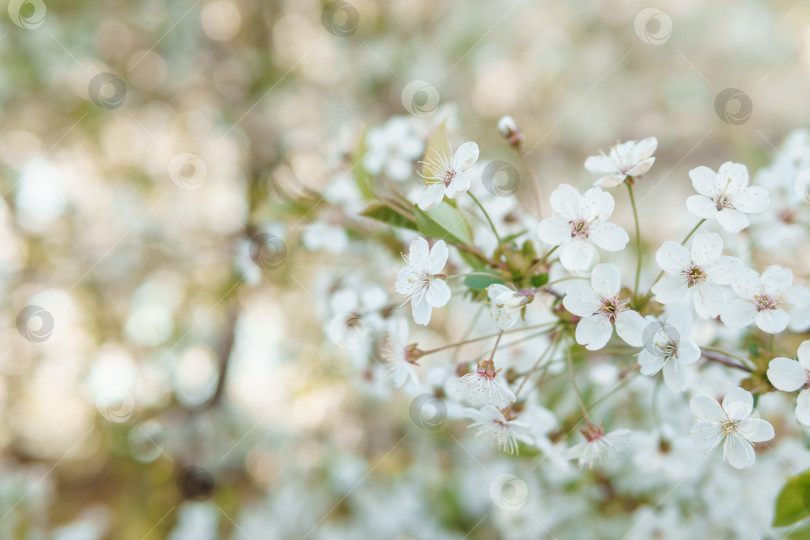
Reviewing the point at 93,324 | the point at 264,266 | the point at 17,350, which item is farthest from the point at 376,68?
the point at 17,350

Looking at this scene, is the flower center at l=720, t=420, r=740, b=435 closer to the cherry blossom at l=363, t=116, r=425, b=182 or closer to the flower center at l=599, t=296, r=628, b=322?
the flower center at l=599, t=296, r=628, b=322

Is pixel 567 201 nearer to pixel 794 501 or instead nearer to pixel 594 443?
pixel 594 443

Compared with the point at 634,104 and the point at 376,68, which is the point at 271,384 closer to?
the point at 376,68

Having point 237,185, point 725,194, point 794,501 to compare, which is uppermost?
point 725,194

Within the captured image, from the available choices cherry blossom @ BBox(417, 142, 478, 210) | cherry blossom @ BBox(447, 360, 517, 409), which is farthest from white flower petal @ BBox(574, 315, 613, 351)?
cherry blossom @ BBox(417, 142, 478, 210)

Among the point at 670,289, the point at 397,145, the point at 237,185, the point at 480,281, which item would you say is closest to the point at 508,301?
the point at 480,281
